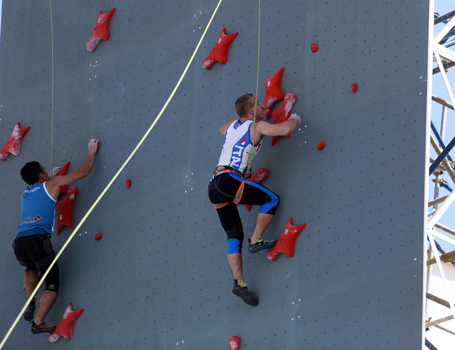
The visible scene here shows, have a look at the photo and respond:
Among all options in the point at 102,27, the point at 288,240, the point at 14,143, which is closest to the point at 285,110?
the point at 288,240

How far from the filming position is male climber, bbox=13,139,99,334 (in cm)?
424

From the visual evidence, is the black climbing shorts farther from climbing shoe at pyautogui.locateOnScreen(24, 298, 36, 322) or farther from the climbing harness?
the climbing harness

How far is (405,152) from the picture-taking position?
321 centimetres

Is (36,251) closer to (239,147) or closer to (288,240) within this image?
(239,147)

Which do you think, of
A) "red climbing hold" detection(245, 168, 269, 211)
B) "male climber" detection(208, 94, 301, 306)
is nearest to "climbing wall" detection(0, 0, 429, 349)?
"red climbing hold" detection(245, 168, 269, 211)

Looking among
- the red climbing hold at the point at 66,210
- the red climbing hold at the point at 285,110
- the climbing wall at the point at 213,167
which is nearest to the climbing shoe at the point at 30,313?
the climbing wall at the point at 213,167

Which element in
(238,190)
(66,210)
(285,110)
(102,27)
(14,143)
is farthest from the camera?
(14,143)

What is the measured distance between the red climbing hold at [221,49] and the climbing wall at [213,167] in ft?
0.22

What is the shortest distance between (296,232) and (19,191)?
2.77 m

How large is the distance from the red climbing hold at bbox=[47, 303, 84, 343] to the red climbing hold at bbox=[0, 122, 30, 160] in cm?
163

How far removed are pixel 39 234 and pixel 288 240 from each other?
1990 millimetres

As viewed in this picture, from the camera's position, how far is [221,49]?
4.15 meters

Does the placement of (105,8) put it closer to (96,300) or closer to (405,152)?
(96,300)

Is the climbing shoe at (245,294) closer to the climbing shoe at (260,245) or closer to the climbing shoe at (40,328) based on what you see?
the climbing shoe at (260,245)
